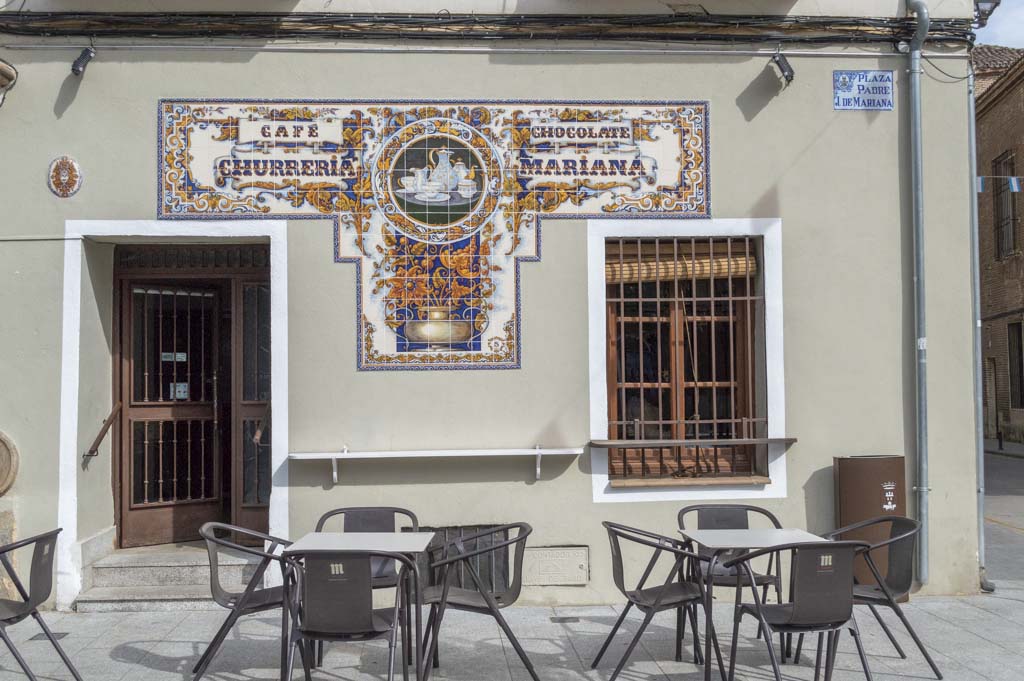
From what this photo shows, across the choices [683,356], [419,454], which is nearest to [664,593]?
[419,454]

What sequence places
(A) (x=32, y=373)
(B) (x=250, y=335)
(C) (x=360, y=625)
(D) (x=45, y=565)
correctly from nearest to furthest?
(C) (x=360, y=625), (D) (x=45, y=565), (A) (x=32, y=373), (B) (x=250, y=335)

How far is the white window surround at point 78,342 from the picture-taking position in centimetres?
655

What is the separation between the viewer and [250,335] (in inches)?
296

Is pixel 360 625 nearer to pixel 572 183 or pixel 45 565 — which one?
pixel 45 565

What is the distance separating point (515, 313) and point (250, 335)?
7.34 ft

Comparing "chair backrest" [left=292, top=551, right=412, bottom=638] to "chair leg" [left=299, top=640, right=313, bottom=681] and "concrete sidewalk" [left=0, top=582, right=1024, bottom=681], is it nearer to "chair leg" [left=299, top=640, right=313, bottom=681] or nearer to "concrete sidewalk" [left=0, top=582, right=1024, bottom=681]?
"chair leg" [left=299, top=640, right=313, bottom=681]

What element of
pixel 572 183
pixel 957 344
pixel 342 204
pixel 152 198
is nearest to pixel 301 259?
pixel 342 204

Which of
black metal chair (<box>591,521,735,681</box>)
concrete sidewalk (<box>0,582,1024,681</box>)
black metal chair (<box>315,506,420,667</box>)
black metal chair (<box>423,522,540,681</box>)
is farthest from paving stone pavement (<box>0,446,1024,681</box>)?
black metal chair (<box>315,506,420,667</box>)

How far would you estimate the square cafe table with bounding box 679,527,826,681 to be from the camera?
15.3 ft

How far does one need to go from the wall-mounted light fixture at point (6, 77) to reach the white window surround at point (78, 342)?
Answer: 1003 mm

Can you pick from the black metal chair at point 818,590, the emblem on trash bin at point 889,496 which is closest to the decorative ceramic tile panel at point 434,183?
the emblem on trash bin at point 889,496

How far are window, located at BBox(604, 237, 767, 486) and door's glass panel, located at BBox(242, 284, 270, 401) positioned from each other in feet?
8.87

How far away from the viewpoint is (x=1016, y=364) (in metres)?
22.2

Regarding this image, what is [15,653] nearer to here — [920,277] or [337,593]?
[337,593]
